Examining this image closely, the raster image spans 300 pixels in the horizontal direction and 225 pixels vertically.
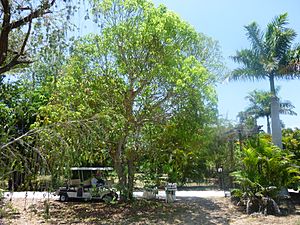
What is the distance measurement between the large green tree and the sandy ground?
1415 mm

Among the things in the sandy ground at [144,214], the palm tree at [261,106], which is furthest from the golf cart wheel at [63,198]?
the palm tree at [261,106]

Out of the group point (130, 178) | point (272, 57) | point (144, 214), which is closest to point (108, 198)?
point (130, 178)

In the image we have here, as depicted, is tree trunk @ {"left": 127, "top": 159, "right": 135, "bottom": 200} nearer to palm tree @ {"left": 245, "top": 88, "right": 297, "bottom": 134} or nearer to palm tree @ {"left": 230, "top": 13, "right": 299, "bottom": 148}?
palm tree @ {"left": 230, "top": 13, "right": 299, "bottom": 148}

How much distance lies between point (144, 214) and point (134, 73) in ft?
17.6

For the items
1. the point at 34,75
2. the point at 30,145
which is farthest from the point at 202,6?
the point at 30,145

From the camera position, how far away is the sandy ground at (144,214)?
11.7 m

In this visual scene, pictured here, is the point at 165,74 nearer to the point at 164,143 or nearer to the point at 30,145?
the point at 164,143

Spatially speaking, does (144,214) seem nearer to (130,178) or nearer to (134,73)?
(130,178)

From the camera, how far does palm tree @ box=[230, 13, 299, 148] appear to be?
1633cm

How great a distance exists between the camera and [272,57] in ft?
55.4

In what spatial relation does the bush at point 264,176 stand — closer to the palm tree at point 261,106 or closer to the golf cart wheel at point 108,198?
the golf cart wheel at point 108,198

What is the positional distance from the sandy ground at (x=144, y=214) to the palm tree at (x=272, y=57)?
450cm

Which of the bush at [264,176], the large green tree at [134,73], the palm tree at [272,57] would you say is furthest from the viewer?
the palm tree at [272,57]

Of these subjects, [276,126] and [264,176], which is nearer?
[264,176]
